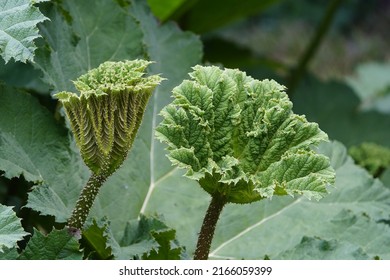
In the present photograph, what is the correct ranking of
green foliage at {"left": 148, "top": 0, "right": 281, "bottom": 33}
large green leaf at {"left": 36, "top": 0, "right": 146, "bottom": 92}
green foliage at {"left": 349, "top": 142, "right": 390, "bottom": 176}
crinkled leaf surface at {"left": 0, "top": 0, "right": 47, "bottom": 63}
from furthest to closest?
1. green foliage at {"left": 148, "top": 0, "right": 281, "bottom": 33}
2. green foliage at {"left": 349, "top": 142, "right": 390, "bottom": 176}
3. large green leaf at {"left": 36, "top": 0, "right": 146, "bottom": 92}
4. crinkled leaf surface at {"left": 0, "top": 0, "right": 47, "bottom": 63}

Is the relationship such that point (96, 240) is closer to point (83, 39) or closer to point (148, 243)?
point (148, 243)

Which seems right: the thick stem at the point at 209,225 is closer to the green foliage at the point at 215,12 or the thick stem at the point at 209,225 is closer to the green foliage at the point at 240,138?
the green foliage at the point at 240,138

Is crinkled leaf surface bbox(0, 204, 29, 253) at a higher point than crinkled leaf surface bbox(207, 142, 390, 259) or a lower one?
lower

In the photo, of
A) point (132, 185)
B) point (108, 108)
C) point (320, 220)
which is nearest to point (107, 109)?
point (108, 108)

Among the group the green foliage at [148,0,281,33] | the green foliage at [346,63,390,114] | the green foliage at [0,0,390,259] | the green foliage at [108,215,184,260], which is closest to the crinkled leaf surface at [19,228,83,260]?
the green foliage at [0,0,390,259]

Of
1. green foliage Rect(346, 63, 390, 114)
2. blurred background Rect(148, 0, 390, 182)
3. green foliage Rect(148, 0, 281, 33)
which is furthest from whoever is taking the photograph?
green foliage Rect(346, 63, 390, 114)

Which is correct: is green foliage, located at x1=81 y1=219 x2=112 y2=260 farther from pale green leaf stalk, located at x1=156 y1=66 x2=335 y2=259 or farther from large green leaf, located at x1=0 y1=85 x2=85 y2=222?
pale green leaf stalk, located at x1=156 y1=66 x2=335 y2=259
